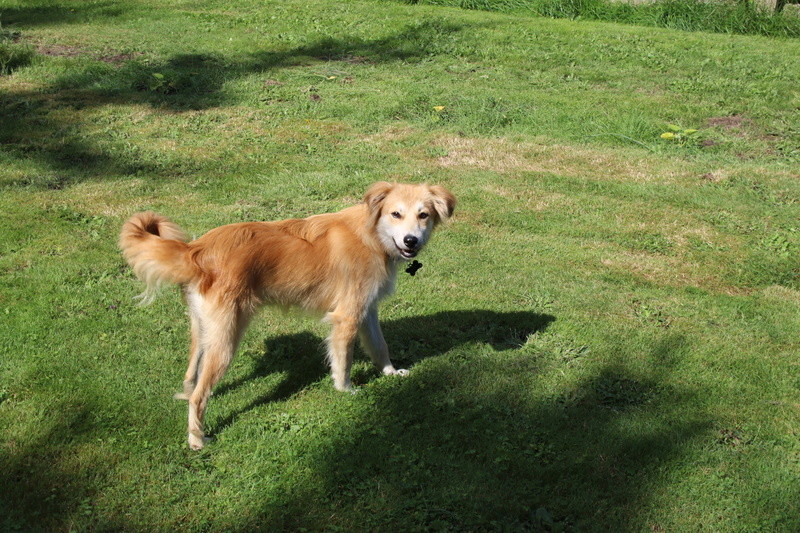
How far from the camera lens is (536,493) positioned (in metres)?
4.50

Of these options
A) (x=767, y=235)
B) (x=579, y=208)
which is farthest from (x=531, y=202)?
(x=767, y=235)

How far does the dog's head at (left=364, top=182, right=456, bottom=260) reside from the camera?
5219 millimetres

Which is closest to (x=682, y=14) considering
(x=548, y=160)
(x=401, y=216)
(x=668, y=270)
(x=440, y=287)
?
(x=548, y=160)

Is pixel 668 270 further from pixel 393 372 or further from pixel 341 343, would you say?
pixel 341 343

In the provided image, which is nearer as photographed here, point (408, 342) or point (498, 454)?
point (498, 454)

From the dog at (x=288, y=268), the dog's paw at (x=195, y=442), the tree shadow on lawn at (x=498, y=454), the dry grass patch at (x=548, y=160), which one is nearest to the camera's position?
the tree shadow on lawn at (x=498, y=454)

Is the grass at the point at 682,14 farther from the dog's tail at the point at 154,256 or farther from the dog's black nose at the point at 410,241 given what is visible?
the dog's tail at the point at 154,256

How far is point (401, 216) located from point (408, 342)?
1.37 meters

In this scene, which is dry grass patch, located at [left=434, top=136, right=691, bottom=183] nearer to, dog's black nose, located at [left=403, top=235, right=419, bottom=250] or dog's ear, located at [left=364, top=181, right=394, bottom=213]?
dog's ear, located at [left=364, top=181, right=394, bottom=213]

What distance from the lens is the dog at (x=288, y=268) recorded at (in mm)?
4625

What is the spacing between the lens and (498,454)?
4.82 m

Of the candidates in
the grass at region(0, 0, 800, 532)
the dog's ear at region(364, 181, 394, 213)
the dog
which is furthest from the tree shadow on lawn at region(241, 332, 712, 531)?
the dog's ear at region(364, 181, 394, 213)

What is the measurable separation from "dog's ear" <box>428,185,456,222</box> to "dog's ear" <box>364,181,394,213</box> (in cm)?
37

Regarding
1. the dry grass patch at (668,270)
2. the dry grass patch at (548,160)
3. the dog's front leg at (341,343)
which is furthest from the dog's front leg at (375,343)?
the dry grass patch at (548,160)
